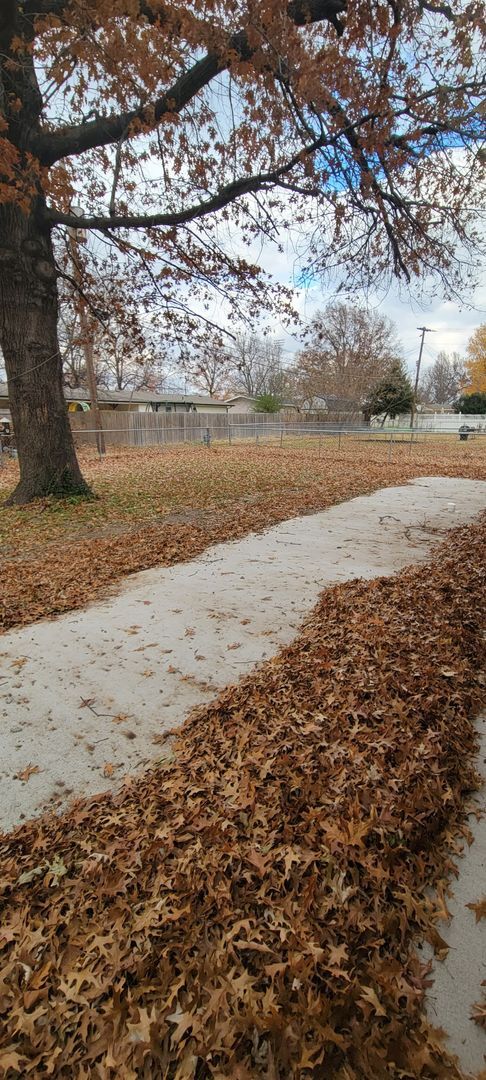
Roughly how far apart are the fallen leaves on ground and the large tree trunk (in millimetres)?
6137

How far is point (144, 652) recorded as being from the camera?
3.00 meters

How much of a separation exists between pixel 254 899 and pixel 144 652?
1.78 m

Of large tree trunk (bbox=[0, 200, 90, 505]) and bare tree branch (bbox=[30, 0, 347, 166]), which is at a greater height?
bare tree branch (bbox=[30, 0, 347, 166])

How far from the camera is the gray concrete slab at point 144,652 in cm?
208

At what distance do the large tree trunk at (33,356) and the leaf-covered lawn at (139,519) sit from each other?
0.59m

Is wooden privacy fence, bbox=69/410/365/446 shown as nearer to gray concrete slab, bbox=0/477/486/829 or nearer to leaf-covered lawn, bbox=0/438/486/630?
leaf-covered lawn, bbox=0/438/486/630

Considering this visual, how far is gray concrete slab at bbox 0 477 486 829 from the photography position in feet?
6.82

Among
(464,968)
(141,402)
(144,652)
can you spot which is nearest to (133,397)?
(141,402)

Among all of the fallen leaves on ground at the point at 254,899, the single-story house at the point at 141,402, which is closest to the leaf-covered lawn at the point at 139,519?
the fallen leaves on ground at the point at 254,899

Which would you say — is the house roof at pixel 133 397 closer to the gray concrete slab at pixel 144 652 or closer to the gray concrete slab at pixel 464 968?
the gray concrete slab at pixel 144 652

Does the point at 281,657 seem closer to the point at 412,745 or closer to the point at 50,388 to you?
the point at 412,745

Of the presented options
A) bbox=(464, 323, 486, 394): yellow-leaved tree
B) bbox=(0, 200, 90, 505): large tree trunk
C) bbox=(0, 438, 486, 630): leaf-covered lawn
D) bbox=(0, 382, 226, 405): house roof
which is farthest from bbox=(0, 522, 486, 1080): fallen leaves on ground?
bbox=(464, 323, 486, 394): yellow-leaved tree

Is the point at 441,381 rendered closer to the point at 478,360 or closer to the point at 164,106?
the point at 478,360

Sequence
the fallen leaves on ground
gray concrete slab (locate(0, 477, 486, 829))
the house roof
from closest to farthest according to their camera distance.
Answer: the fallen leaves on ground < gray concrete slab (locate(0, 477, 486, 829)) < the house roof
